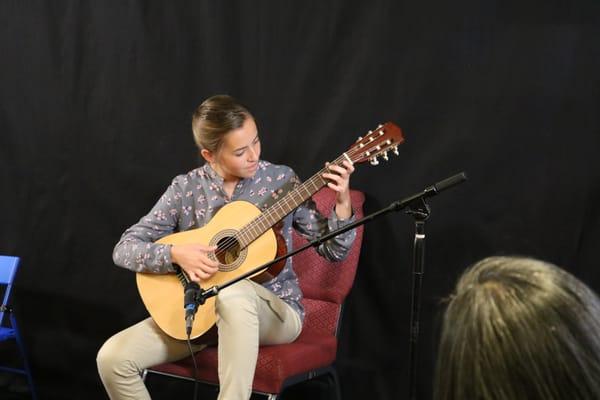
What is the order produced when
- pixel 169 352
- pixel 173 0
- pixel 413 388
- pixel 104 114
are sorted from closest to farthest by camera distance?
pixel 413 388
pixel 169 352
pixel 173 0
pixel 104 114

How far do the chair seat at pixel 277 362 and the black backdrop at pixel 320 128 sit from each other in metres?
0.42

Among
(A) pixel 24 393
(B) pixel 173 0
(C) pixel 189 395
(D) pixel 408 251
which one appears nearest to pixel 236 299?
(D) pixel 408 251

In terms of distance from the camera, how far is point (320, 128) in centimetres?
303

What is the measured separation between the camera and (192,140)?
133 inches

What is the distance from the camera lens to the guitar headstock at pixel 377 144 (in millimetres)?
2406

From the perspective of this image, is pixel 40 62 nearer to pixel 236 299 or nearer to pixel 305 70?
pixel 305 70

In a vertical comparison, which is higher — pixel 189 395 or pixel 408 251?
pixel 408 251

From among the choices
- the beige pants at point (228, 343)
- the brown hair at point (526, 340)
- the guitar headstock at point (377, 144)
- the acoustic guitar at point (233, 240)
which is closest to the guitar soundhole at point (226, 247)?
the acoustic guitar at point (233, 240)

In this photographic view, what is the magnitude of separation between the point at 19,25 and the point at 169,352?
6.60ft

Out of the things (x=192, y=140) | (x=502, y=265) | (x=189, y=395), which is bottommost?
(x=189, y=395)

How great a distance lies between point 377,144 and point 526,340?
1.67 metres

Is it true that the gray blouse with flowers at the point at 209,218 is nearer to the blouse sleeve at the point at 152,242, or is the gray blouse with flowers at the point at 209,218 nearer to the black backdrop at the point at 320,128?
the blouse sleeve at the point at 152,242

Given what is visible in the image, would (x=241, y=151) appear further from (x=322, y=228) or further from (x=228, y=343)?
(x=228, y=343)

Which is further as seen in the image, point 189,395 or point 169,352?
point 189,395
